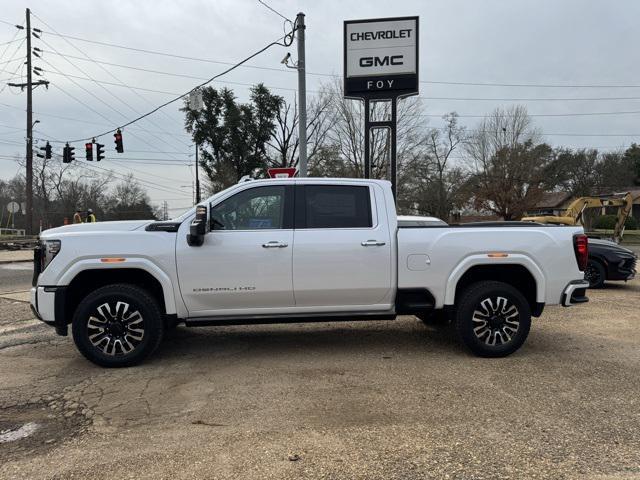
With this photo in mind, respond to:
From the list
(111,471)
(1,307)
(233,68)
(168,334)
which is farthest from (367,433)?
(233,68)

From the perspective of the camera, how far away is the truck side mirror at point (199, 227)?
521 cm

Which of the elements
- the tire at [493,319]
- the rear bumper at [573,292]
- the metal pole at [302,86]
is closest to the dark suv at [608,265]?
the rear bumper at [573,292]

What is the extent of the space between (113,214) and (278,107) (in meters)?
29.5

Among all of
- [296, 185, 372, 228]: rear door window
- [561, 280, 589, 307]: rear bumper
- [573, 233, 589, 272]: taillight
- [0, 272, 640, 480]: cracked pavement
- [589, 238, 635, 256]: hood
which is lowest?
[0, 272, 640, 480]: cracked pavement

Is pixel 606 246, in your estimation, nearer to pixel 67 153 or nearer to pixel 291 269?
pixel 291 269

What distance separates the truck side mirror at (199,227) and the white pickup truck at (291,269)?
0.6 inches

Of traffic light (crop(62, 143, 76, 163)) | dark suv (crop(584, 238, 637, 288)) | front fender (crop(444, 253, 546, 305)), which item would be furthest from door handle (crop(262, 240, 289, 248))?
traffic light (crop(62, 143, 76, 163))

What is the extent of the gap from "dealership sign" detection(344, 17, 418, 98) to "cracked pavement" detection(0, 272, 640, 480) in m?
Result: 8.34

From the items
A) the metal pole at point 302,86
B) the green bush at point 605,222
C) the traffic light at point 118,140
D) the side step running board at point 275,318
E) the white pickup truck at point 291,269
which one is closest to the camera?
the white pickup truck at point 291,269

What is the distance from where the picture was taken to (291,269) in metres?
5.45

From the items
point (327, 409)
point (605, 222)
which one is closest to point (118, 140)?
point (327, 409)

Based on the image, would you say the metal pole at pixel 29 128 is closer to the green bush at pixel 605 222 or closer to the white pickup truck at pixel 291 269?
the white pickup truck at pixel 291 269

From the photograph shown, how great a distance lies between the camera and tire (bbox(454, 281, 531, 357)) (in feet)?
18.6

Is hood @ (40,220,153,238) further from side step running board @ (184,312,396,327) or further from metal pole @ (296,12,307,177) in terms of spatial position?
metal pole @ (296,12,307,177)
